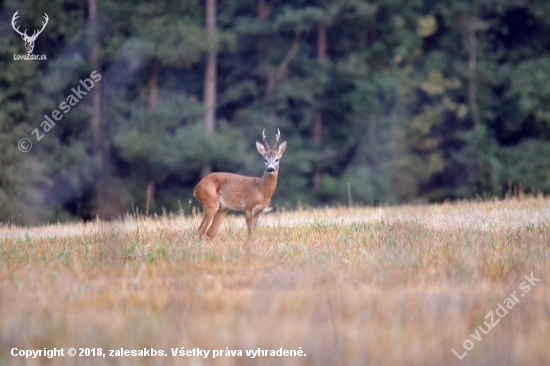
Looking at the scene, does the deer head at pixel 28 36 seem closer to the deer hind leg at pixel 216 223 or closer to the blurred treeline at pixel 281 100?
the blurred treeline at pixel 281 100

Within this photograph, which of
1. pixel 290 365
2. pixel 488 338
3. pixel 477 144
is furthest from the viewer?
pixel 477 144

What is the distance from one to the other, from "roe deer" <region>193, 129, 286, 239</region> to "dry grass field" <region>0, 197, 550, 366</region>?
1.03m

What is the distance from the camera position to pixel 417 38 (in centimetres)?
2866

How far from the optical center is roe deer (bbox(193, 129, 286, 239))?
35.1ft

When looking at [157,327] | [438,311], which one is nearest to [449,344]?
[438,311]

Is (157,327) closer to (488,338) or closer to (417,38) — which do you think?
(488,338)

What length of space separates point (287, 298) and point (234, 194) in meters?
4.79

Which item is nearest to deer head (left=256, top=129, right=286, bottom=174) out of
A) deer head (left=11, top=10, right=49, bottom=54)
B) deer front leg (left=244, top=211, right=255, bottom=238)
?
deer front leg (left=244, top=211, right=255, bottom=238)

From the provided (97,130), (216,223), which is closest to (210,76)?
(97,130)

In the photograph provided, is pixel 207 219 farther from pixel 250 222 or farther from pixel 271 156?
pixel 271 156

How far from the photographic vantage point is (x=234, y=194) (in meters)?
10.8

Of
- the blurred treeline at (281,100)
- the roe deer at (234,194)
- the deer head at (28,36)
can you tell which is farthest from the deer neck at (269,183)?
the deer head at (28,36)

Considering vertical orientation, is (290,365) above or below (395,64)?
below

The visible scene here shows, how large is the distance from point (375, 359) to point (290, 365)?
1.61ft
